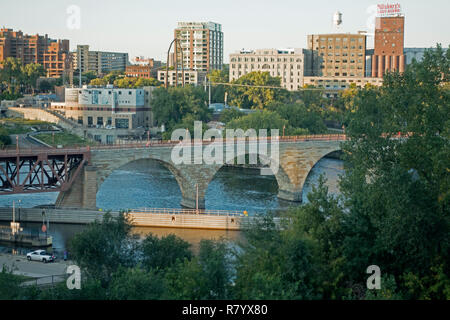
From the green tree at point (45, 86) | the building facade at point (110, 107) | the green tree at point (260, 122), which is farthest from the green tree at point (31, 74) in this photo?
the green tree at point (260, 122)

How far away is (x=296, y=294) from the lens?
2291 centimetres

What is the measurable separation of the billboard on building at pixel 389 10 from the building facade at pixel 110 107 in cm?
5152

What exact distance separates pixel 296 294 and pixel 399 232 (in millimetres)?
4843

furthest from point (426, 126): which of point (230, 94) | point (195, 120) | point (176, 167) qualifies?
point (230, 94)

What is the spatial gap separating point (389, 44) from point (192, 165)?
82.4m

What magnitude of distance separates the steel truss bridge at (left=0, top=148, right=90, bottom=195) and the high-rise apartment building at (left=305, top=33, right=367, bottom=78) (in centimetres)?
8931

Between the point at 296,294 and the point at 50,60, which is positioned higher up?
the point at 50,60

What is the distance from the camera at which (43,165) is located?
159 ft

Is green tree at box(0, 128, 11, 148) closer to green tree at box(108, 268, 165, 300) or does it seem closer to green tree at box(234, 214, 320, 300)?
green tree at box(234, 214, 320, 300)

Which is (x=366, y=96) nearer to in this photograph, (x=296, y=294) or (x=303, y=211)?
(x=303, y=211)

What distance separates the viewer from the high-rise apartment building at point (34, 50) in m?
151

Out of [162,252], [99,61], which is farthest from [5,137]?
[99,61]

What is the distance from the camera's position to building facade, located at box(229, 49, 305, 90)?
424 ft

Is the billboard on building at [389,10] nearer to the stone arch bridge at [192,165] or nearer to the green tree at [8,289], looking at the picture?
the stone arch bridge at [192,165]
